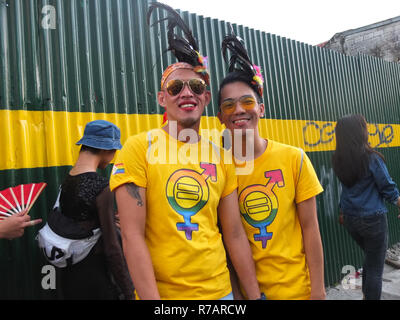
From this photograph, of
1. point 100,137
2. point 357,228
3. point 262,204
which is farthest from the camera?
point 357,228

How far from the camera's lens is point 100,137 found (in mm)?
2197

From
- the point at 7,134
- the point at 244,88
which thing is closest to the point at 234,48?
the point at 244,88

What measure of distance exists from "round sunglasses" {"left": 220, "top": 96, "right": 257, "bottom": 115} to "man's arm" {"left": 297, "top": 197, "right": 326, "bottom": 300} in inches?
26.0

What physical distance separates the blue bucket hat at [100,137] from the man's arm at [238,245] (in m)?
0.99

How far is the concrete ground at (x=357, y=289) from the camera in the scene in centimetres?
426

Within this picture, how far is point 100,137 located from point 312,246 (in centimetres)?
162

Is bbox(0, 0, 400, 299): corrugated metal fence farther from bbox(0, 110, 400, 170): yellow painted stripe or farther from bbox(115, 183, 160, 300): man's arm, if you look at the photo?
bbox(115, 183, 160, 300): man's arm

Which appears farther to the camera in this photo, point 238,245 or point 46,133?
point 46,133

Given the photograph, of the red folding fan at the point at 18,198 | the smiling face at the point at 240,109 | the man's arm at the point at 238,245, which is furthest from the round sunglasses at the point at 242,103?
the red folding fan at the point at 18,198

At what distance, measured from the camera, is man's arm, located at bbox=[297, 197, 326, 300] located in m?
1.68

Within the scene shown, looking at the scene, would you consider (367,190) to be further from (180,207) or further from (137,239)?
(137,239)

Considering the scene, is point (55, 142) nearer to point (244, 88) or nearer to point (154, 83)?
point (154, 83)

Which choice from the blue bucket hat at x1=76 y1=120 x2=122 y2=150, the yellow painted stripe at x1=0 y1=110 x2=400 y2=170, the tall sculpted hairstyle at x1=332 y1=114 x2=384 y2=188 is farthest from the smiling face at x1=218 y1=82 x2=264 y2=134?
the tall sculpted hairstyle at x1=332 y1=114 x2=384 y2=188

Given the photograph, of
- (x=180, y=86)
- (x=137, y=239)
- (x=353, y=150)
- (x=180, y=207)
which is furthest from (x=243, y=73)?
→ (x=353, y=150)
